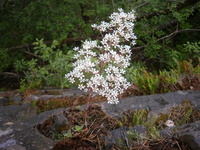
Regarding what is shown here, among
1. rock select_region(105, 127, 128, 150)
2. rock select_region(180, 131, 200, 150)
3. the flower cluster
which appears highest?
the flower cluster

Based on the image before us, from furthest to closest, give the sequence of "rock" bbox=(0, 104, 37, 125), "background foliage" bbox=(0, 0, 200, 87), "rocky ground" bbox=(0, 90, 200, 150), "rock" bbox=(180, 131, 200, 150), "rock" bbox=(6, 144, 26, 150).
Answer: "background foliage" bbox=(0, 0, 200, 87)
"rock" bbox=(0, 104, 37, 125)
"rocky ground" bbox=(0, 90, 200, 150)
"rock" bbox=(6, 144, 26, 150)
"rock" bbox=(180, 131, 200, 150)

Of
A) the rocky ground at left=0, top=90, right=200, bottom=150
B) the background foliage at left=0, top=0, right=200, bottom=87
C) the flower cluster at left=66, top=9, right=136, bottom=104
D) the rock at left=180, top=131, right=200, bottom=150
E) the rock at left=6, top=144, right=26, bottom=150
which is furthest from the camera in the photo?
the background foliage at left=0, top=0, right=200, bottom=87

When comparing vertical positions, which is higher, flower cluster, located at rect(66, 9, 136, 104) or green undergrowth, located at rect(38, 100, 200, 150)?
flower cluster, located at rect(66, 9, 136, 104)

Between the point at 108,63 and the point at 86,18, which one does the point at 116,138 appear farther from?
the point at 86,18

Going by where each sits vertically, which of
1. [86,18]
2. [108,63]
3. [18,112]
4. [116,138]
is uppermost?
[86,18]

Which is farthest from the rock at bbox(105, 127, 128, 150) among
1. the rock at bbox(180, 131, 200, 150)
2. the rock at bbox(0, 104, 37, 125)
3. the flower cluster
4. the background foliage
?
the background foliage

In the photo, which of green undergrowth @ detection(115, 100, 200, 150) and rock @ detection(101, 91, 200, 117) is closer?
green undergrowth @ detection(115, 100, 200, 150)

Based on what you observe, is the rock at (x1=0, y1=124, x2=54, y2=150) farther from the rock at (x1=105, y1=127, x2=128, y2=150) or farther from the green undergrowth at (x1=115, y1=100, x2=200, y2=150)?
the green undergrowth at (x1=115, y1=100, x2=200, y2=150)

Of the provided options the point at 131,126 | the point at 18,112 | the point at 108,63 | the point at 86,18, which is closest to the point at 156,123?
the point at 131,126

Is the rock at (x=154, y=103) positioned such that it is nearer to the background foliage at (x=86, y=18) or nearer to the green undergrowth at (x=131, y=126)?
the green undergrowth at (x=131, y=126)

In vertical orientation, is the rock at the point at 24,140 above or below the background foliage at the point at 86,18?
below

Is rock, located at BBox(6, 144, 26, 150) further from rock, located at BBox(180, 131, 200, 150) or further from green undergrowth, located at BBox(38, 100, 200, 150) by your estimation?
rock, located at BBox(180, 131, 200, 150)

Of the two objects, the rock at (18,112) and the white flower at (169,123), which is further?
the rock at (18,112)

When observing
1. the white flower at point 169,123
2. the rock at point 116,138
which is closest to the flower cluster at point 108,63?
the rock at point 116,138
